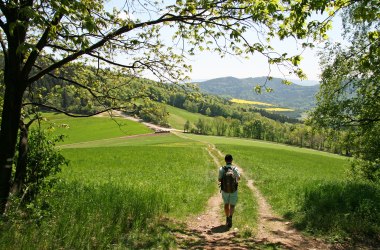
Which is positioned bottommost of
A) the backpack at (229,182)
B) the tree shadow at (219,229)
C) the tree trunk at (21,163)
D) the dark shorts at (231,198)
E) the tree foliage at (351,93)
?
the tree shadow at (219,229)

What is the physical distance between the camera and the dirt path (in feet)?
26.6

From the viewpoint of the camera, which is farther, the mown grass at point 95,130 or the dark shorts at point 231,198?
the mown grass at point 95,130

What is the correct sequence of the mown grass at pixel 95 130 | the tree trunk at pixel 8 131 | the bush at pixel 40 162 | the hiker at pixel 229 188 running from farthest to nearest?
the mown grass at pixel 95 130
the hiker at pixel 229 188
the bush at pixel 40 162
the tree trunk at pixel 8 131

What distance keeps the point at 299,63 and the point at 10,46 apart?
6.63 metres

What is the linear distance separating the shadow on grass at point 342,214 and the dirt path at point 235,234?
1.94 feet

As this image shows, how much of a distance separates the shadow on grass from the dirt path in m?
0.59

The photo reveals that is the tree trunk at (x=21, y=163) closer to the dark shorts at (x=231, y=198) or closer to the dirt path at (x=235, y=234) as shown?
the dirt path at (x=235, y=234)

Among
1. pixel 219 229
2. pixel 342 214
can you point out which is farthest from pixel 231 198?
pixel 342 214

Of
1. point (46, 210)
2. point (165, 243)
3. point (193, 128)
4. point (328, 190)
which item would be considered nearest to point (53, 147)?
point (46, 210)

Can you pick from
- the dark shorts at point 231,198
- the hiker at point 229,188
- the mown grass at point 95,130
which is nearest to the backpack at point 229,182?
the hiker at point 229,188

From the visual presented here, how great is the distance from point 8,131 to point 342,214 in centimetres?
966

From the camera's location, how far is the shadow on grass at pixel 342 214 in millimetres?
8906

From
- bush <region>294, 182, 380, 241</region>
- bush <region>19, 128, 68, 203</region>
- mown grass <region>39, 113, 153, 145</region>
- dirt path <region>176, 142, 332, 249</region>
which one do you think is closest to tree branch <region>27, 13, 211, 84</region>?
bush <region>19, 128, 68, 203</region>

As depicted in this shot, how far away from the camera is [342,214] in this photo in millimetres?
10000
